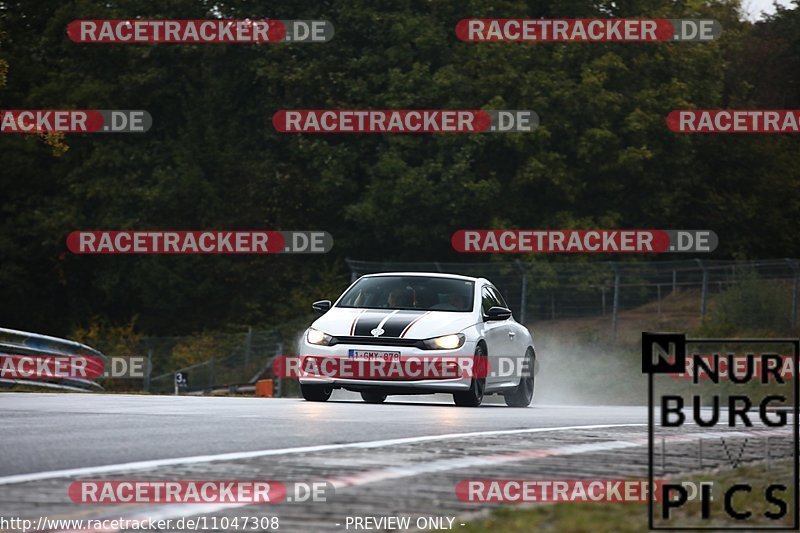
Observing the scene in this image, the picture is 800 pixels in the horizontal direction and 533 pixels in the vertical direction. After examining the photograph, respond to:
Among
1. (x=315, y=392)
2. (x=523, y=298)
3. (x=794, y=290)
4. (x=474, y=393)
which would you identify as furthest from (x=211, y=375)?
(x=474, y=393)

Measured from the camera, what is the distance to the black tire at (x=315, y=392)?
18.1 meters

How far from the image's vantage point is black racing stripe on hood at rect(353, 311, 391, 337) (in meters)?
17.8

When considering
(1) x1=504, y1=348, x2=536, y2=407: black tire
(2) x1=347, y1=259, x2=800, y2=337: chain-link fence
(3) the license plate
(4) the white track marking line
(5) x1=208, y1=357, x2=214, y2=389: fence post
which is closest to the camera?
(4) the white track marking line

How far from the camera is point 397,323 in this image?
702 inches

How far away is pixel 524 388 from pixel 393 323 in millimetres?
3112

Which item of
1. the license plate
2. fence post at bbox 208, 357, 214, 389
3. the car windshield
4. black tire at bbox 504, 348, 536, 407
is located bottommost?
fence post at bbox 208, 357, 214, 389

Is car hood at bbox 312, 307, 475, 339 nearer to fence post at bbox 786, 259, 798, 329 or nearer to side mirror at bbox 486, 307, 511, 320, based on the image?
side mirror at bbox 486, 307, 511, 320

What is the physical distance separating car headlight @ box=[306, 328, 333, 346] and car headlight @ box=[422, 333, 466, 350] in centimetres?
108

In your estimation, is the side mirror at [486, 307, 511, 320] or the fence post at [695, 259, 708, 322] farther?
the fence post at [695, 259, 708, 322]

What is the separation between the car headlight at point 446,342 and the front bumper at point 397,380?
0.15 ft

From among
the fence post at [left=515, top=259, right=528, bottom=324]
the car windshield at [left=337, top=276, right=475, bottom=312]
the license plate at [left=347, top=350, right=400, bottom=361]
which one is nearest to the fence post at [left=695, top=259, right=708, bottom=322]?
the fence post at [left=515, top=259, right=528, bottom=324]

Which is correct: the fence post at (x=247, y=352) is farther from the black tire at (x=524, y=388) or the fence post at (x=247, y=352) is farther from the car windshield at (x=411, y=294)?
the car windshield at (x=411, y=294)

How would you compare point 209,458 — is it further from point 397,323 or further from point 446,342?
point 446,342

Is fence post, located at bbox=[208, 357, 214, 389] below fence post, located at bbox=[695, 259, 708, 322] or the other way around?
below
